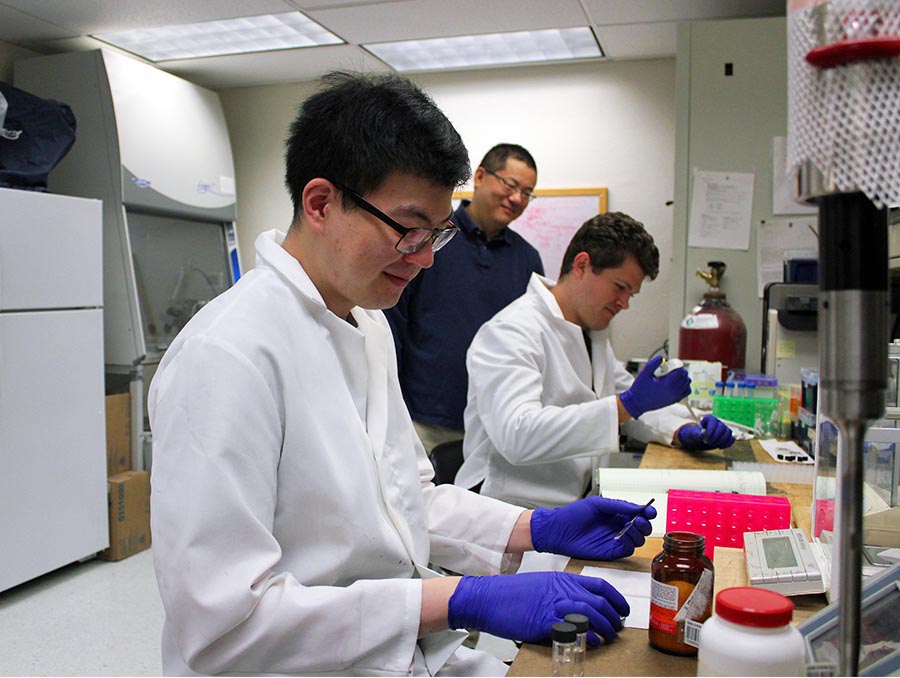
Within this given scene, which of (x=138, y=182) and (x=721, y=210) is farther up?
(x=138, y=182)

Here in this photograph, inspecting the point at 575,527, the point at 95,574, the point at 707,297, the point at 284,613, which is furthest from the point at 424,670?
the point at 95,574

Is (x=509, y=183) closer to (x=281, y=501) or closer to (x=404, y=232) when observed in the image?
(x=404, y=232)

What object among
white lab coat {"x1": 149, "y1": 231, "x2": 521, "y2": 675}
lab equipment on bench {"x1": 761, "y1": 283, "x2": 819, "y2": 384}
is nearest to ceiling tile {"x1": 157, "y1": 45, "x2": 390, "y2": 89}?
lab equipment on bench {"x1": 761, "y1": 283, "x2": 819, "y2": 384}

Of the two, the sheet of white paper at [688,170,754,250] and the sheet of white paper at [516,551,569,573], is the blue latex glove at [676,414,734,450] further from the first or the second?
the sheet of white paper at [688,170,754,250]

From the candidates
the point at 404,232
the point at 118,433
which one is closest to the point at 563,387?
the point at 404,232

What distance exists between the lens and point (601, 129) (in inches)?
163

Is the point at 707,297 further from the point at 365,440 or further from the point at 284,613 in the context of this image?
Result: the point at 284,613

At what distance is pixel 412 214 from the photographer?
1140 mm

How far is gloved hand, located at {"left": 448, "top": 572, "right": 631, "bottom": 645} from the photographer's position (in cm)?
97

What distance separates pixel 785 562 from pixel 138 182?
340 cm

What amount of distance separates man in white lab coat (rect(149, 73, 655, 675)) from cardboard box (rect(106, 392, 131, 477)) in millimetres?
2553

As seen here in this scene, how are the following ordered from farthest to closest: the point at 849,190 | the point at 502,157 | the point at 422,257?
1. the point at 502,157
2. the point at 422,257
3. the point at 849,190

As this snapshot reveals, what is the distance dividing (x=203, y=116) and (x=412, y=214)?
135 inches

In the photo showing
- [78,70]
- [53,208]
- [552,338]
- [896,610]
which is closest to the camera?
[896,610]
